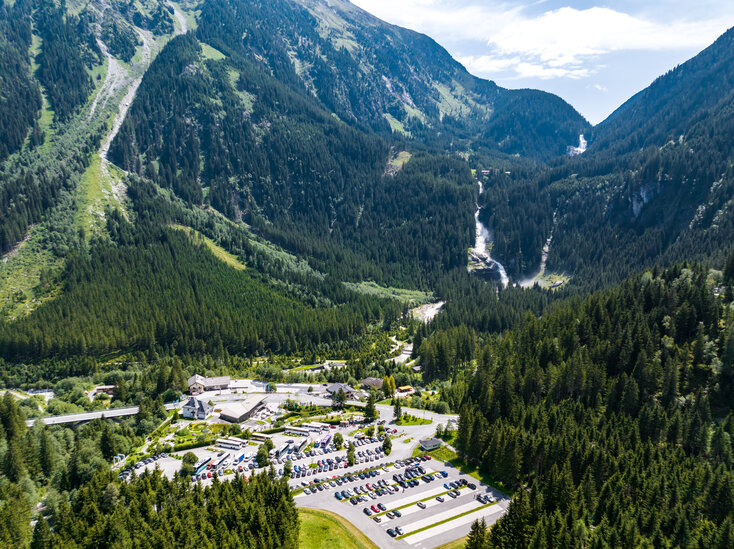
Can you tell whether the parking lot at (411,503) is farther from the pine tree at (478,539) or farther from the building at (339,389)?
the building at (339,389)

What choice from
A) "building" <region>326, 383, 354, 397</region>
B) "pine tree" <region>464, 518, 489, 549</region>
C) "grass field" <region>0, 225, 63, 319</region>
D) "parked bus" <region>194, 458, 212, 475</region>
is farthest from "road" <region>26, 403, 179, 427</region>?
"grass field" <region>0, 225, 63, 319</region>

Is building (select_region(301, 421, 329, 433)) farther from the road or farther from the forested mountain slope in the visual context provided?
the road

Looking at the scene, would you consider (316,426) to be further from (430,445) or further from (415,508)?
(415,508)

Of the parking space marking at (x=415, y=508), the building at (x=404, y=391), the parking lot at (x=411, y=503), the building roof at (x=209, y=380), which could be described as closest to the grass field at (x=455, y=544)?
the parking lot at (x=411, y=503)

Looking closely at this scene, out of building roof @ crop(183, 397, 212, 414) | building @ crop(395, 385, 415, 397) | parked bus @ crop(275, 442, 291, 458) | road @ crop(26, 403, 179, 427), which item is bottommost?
building @ crop(395, 385, 415, 397)

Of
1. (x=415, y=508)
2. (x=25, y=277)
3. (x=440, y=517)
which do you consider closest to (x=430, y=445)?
A: (x=415, y=508)

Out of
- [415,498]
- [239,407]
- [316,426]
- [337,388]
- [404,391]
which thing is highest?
[415,498]
